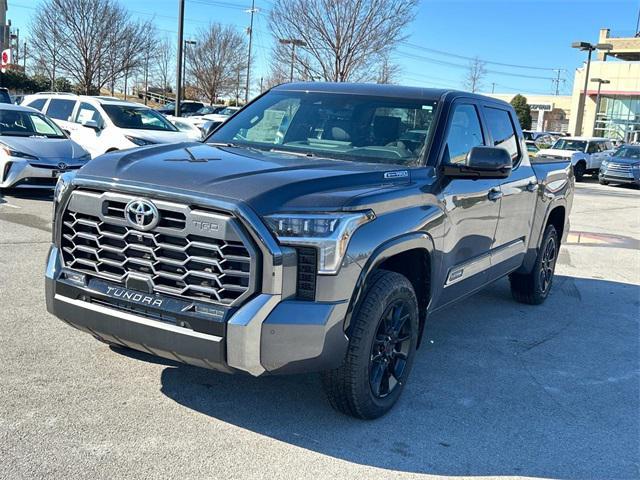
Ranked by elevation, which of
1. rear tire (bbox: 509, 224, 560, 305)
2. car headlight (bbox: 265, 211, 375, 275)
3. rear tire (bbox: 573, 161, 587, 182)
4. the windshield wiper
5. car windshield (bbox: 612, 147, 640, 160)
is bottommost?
rear tire (bbox: 509, 224, 560, 305)

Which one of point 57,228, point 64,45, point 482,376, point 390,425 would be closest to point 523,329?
point 482,376

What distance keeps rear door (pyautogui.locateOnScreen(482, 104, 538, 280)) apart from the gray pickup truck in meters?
0.77

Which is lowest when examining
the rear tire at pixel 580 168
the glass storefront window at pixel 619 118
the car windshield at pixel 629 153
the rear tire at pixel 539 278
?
the rear tire at pixel 539 278

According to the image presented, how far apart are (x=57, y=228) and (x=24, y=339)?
138 cm

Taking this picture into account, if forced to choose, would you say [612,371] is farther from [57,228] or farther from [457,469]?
[57,228]

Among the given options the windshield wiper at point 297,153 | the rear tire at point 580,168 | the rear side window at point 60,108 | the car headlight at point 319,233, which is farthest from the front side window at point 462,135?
the rear tire at point 580,168

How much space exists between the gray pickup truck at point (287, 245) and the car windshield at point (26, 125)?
8.39m

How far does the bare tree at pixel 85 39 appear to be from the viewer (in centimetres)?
3341

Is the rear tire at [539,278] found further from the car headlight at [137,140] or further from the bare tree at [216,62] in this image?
the bare tree at [216,62]

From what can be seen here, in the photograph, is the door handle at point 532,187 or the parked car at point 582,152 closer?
the door handle at point 532,187

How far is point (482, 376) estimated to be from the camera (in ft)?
15.5

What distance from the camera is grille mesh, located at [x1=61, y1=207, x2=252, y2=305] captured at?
3189 millimetres

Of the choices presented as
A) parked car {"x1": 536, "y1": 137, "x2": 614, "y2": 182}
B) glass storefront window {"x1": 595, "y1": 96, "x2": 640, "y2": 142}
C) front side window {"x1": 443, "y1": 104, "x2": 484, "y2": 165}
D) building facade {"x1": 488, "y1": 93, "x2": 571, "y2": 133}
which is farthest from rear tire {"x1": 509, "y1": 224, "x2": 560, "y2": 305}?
building facade {"x1": 488, "y1": 93, "x2": 571, "y2": 133}

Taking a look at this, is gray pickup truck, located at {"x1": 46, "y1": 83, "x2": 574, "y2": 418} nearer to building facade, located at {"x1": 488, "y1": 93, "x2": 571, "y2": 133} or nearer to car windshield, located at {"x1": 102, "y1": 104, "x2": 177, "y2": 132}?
car windshield, located at {"x1": 102, "y1": 104, "x2": 177, "y2": 132}
